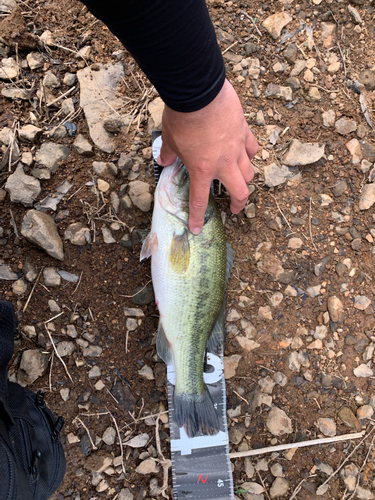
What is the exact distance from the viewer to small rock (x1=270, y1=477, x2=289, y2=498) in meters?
3.03

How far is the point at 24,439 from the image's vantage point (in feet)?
7.63

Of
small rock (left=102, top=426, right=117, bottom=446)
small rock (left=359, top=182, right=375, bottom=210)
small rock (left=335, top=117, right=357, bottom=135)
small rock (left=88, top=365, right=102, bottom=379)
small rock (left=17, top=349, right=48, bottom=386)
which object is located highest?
small rock (left=335, top=117, right=357, bottom=135)

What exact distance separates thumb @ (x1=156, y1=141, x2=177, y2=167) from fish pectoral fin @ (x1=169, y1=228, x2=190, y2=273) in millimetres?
561

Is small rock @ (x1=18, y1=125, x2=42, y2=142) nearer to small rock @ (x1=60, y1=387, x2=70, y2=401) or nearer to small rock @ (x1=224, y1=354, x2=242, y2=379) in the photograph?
small rock @ (x1=60, y1=387, x2=70, y2=401)

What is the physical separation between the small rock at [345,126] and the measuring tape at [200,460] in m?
1.71

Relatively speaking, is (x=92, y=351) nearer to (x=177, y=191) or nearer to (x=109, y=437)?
(x=109, y=437)

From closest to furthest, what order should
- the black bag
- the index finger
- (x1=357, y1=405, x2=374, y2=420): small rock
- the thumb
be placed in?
the black bag < the index finger < the thumb < (x1=357, y1=405, x2=374, y2=420): small rock

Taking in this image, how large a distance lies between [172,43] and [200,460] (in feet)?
10.2

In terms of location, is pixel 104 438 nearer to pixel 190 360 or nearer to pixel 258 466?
pixel 190 360

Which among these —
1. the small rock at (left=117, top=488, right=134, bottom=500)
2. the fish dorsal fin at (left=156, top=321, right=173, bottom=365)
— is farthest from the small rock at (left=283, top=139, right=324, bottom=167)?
the small rock at (left=117, top=488, right=134, bottom=500)

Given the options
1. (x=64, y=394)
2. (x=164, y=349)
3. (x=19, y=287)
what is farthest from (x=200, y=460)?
(x=19, y=287)

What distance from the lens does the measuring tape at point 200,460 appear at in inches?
115

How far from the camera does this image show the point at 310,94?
3266 millimetres

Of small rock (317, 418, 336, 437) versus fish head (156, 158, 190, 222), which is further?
small rock (317, 418, 336, 437)
